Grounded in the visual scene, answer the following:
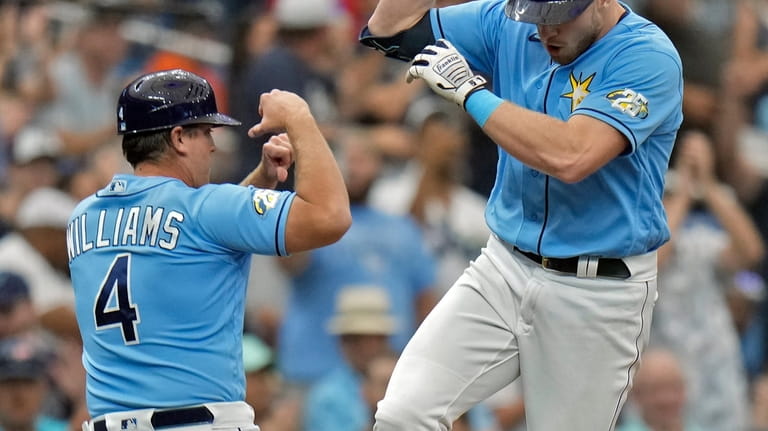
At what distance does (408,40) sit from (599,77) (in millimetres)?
819

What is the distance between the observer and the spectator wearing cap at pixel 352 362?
318 inches

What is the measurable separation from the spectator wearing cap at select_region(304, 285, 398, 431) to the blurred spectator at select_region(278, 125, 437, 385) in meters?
0.22

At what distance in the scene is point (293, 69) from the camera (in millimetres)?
9250

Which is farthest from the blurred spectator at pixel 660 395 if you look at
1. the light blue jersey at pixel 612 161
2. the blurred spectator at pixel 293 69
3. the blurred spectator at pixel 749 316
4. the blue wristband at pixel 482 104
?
the blue wristband at pixel 482 104

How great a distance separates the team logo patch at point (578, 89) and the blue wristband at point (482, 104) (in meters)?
0.27

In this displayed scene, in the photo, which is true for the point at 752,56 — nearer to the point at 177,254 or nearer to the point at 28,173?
the point at 28,173

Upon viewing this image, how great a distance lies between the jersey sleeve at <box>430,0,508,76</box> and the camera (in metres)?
5.53

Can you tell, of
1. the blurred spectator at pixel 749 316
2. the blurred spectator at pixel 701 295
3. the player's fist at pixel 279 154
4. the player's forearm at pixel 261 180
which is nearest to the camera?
the player's fist at pixel 279 154

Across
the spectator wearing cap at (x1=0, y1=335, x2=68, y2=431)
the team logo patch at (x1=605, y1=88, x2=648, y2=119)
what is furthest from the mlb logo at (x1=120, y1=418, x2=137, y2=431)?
the spectator wearing cap at (x1=0, y1=335, x2=68, y2=431)

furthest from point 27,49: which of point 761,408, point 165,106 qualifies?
point 165,106

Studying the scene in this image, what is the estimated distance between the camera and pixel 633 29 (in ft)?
16.9

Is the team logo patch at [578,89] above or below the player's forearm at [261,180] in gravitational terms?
above

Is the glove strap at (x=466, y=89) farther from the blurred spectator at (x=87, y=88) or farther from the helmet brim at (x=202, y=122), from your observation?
the blurred spectator at (x=87, y=88)

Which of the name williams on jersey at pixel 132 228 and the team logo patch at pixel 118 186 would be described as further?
the team logo patch at pixel 118 186
